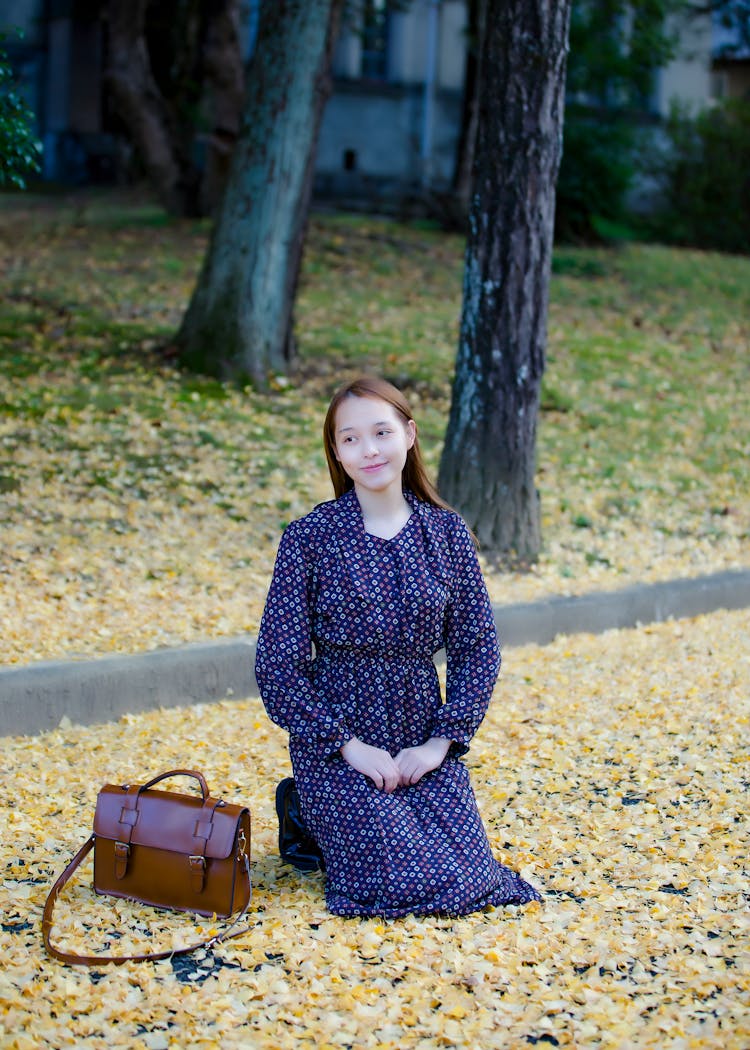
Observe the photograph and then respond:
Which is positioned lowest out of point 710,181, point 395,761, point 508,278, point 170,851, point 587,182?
point 170,851

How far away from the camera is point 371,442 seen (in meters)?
3.55

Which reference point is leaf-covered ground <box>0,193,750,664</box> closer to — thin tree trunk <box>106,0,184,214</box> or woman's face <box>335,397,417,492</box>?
thin tree trunk <box>106,0,184,214</box>

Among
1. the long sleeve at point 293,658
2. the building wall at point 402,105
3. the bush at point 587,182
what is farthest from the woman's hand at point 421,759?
the building wall at point 402,105

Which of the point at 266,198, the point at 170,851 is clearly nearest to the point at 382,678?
the point at 170,851

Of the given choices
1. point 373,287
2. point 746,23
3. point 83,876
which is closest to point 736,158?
point 746,23

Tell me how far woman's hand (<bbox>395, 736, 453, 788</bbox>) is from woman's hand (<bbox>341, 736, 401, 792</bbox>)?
0.05 meters

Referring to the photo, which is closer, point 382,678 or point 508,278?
point 382,678

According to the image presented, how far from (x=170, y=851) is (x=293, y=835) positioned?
476 millimetres

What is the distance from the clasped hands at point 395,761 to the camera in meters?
3.46

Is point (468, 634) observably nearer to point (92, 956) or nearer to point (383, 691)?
point (383, 691)

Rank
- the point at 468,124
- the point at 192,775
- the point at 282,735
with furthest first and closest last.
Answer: the point at 468,124
the point at 282,735
the point at 192,775

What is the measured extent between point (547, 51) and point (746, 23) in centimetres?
1149

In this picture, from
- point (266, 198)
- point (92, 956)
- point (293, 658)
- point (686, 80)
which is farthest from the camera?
Answer: point (686, 80)

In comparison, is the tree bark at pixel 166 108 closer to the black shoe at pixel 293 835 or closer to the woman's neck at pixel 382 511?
the woman's neck at pixel 382 511
